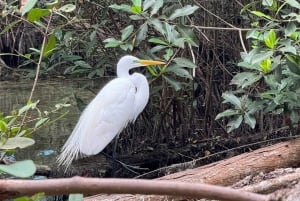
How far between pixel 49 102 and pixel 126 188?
534 cm

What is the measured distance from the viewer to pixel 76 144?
3789mm

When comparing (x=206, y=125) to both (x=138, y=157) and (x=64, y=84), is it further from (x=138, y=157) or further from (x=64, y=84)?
(x=64, y=84)

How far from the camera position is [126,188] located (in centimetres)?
48

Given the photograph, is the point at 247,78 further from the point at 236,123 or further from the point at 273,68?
the point at 236,123

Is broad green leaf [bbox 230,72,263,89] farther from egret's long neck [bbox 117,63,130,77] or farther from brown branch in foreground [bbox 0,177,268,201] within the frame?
brown branch in foreground [bbox 0,177,268,201]

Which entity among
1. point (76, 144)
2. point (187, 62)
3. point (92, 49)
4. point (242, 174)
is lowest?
point (242, 174)

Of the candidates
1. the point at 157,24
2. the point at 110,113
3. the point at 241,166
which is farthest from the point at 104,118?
the point at 241,166

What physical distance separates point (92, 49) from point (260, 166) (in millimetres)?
1749

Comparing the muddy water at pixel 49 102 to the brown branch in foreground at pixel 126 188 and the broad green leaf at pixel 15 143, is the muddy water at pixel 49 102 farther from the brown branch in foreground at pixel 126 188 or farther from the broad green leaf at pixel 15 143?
the brown branch in foreground at pixel 126 188

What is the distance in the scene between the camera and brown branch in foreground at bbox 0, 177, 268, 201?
1.56ft

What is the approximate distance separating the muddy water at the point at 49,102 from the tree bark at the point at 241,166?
4.69ft

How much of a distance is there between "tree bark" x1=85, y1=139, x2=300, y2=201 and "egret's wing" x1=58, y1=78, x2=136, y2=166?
3.61 ft

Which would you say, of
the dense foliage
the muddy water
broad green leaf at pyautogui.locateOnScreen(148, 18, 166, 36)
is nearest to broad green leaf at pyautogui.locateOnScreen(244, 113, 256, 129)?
the dense foliage

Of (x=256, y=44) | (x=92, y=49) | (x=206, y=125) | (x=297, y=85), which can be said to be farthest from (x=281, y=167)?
(x=92, y=49)
